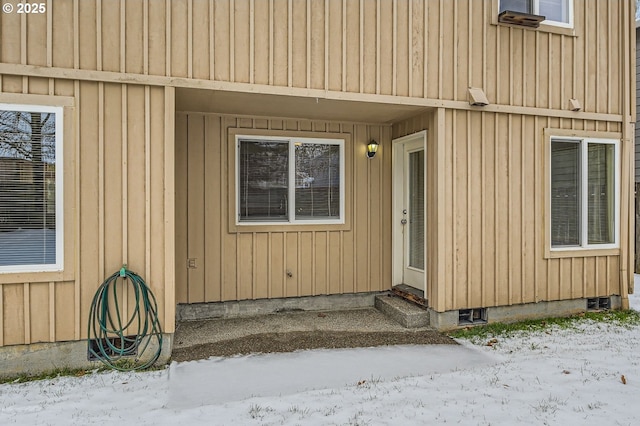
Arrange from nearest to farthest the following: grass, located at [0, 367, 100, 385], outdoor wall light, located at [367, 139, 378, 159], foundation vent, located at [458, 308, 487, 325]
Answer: grass, located at [0, 367, 100, 385] < foundation vent, located at [458, 308, 487, 325] < outdoor wall light, located at [367, 139, 378, 159]

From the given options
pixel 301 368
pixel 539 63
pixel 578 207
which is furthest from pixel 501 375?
pixel 539 63

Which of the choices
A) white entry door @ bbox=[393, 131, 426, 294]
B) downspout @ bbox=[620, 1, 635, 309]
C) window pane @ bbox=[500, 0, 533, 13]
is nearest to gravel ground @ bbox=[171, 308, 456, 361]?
white entry door @ bbox=[393, 131, 426, 294]

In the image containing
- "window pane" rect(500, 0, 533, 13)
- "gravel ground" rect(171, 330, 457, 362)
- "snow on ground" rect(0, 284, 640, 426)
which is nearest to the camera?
"snow on ground" rect(0, 284, 640, 426)

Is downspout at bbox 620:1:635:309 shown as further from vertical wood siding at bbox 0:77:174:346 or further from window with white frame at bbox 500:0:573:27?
vertical wood siding at bbox 0:77:174:346

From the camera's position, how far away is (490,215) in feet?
17.0

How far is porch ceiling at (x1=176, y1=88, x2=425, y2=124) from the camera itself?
4.46 m

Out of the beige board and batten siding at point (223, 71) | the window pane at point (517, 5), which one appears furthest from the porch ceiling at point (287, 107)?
the window pane at point (517, 5)

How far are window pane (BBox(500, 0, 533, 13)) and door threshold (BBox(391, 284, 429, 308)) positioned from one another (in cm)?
363

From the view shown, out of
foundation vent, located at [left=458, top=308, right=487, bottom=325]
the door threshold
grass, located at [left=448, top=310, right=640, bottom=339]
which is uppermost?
the door threshold

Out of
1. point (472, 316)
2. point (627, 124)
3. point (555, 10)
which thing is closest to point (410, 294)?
point (472, 316)

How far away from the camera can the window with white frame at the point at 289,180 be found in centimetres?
546

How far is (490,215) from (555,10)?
110 inches

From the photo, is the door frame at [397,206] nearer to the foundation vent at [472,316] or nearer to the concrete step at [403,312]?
the concrete step at [403,312]

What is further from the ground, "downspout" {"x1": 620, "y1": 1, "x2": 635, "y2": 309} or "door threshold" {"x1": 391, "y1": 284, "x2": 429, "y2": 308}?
"downspout" {"x1": 620, "y1": 1, "x2": 635, "y2": 309}
